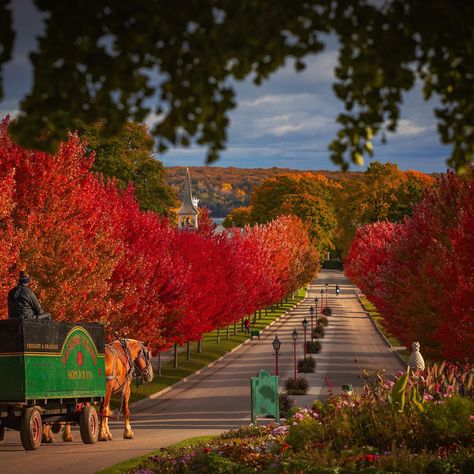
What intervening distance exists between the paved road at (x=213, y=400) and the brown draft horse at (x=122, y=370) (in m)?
0.70

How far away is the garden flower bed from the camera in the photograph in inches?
762

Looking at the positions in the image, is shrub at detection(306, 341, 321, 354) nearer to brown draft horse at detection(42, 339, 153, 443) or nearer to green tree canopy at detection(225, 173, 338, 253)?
brown draft horse at detection(42, 339, 153, 443)

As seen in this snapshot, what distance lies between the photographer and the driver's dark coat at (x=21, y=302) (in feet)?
90.9

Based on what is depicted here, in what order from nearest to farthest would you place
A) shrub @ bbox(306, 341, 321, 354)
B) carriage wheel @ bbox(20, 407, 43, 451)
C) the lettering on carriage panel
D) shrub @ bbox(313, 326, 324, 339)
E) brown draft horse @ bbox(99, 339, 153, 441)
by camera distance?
carriage wheel @ bbox(20, 407, 43, 451) < the lettering on carriage panel < brown draft horse @ bbox(99, 339, 153, 441) < shrub @ bbox(306, 341, 321, 354) < shrub @ bbox(313, 326, 324, 339)

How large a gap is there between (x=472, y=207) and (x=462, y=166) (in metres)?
29.0

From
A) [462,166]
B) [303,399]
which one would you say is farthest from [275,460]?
[303,399]

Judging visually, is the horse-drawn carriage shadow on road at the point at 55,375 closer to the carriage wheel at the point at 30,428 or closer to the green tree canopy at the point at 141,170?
the carriage wheel at the point at 30,428

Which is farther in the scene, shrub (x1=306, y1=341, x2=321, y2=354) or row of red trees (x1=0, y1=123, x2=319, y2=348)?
shrub (x1=306, y1=341, x2=321, y2=354)

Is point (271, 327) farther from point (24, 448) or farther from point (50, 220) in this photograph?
point (24, 448)

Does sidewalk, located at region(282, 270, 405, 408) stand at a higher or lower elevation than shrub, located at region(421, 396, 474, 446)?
lower

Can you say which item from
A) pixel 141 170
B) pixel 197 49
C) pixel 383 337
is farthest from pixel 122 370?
pixel 383 337

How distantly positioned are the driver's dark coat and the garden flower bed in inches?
232

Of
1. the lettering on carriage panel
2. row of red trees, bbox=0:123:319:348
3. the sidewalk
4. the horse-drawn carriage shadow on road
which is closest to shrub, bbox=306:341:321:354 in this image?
the sidewalk

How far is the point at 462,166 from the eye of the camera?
375 inches
